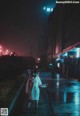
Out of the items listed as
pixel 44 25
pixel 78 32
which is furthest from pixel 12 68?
pixel 44 25

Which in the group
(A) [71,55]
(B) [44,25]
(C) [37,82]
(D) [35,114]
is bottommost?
(D) [35,114]

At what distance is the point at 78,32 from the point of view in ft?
193

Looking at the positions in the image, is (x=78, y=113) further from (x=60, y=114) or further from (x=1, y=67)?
(x=1, y=67)

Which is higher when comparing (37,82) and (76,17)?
(76,17)

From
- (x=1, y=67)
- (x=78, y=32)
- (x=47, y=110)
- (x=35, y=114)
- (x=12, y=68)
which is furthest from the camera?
(x=78, y=32)

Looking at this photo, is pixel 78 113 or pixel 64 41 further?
pixel 64 41

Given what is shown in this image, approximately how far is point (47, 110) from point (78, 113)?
72.6 inches

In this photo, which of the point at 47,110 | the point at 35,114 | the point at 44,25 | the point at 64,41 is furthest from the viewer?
the point at 44,25

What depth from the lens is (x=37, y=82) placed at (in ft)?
53.4

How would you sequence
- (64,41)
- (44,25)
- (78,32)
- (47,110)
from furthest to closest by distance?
(44,25) < (64,41) < (78,32) < (47,110)

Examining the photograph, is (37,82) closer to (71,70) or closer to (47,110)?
(47,110)

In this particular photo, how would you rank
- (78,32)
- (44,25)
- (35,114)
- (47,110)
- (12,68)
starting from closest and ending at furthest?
(35,114)
(47,110)
(12,68)
(78,32)
(44,25)

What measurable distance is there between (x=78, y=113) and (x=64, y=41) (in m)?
69.7

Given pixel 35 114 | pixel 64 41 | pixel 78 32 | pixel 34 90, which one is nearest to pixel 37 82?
pixel 34 90
